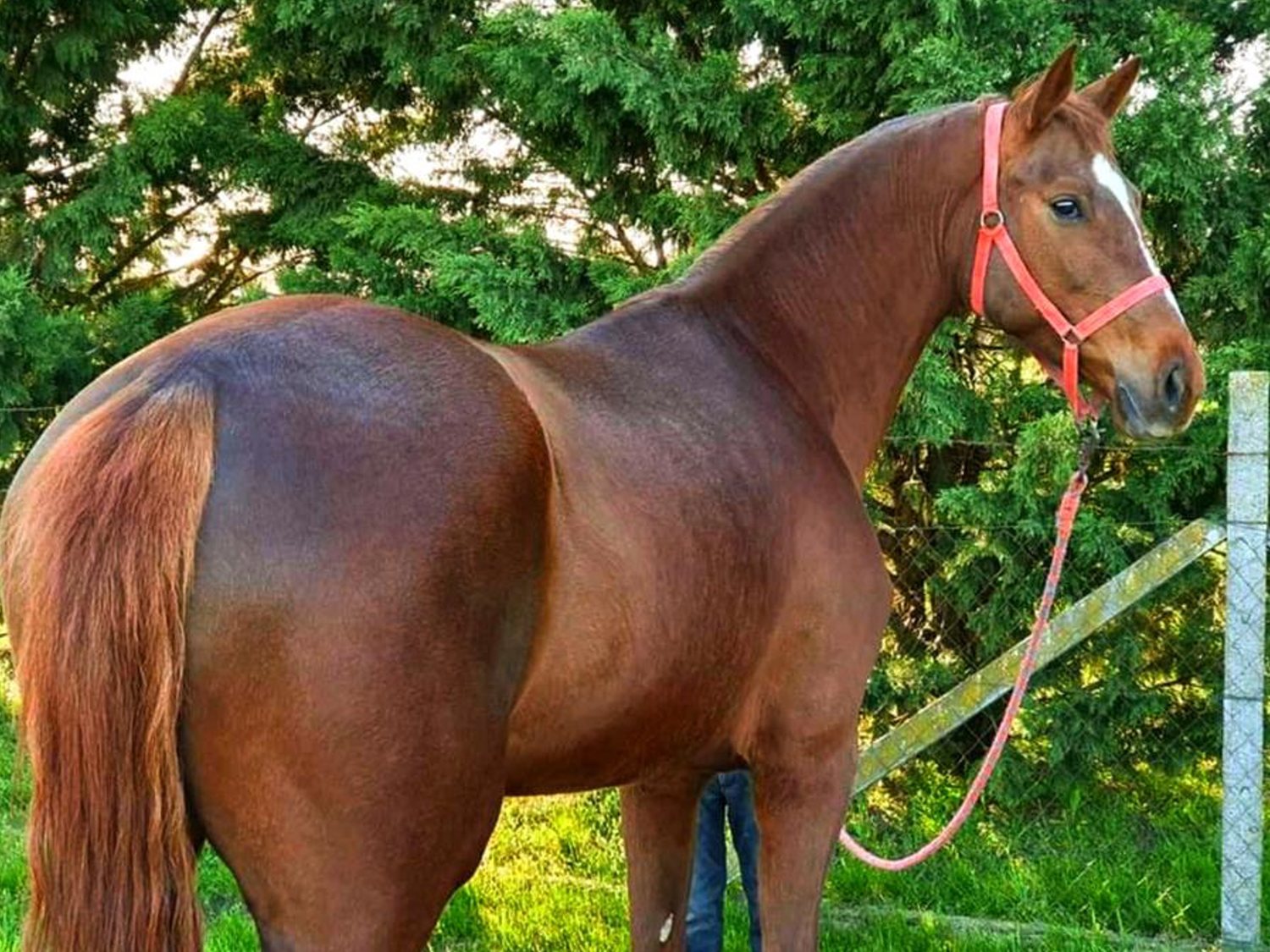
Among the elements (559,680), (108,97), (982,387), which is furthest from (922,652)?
(108,97)

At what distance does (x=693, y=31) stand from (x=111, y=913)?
399cm

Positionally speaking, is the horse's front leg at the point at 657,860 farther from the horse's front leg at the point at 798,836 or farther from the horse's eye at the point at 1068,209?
the horse's eye at the point at 1068,209

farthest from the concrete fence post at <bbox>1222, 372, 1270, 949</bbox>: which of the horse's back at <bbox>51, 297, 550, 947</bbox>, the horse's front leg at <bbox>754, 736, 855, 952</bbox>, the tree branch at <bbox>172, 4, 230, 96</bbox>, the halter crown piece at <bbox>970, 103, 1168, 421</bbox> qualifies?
the tree branch at <bbox>172, 4, 230, 96</bbox>

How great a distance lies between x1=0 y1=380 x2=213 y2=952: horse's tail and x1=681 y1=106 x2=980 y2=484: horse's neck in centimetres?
140

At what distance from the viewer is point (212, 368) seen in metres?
1.69

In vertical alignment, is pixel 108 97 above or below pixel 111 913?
above

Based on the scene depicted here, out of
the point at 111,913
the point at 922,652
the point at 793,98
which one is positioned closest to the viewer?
the point at 111,913

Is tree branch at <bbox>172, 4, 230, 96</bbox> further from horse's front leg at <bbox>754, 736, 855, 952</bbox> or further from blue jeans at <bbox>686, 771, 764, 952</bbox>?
horse's front leg at <bbox>754, 736, 855, 952</bbox>

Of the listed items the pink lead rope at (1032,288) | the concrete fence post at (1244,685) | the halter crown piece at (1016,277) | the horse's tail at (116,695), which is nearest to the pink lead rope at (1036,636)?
the pink lead rope at (1032,288)

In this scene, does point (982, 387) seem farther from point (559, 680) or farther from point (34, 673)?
point (34, 673)

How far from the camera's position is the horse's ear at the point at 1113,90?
2.65 meters

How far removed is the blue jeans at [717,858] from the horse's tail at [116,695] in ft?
6.90

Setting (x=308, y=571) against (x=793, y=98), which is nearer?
(x=308, y=571)

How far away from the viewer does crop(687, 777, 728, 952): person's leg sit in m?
3.57
